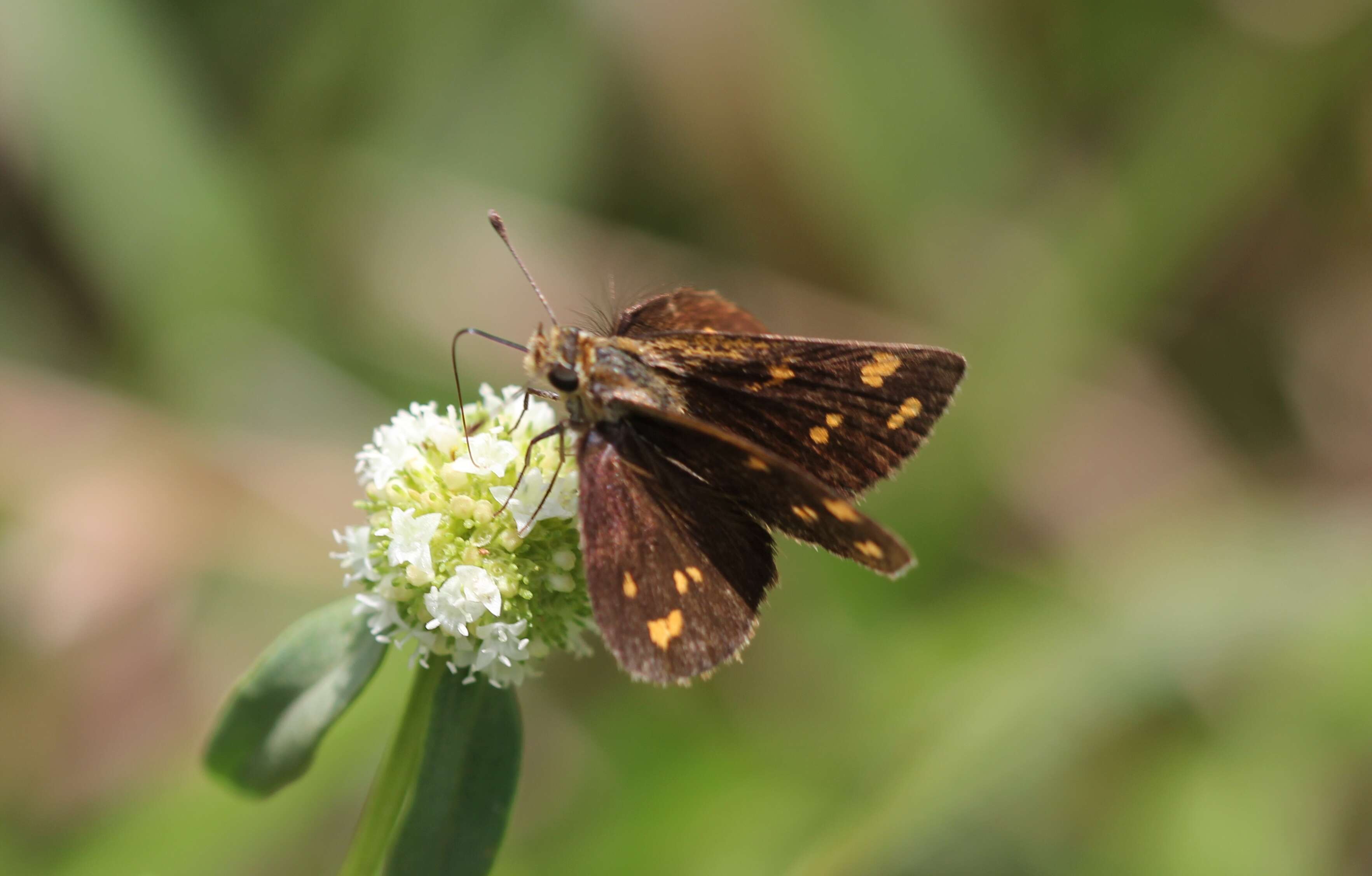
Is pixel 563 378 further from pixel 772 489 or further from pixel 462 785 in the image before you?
pixel 462 785

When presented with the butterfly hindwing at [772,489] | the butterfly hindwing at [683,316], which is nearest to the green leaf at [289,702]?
the butterfly hindwing at [772,489]

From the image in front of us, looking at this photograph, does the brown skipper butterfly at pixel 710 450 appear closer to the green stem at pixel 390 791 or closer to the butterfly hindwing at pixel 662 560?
the butterfly hindwing at pixel 662 560

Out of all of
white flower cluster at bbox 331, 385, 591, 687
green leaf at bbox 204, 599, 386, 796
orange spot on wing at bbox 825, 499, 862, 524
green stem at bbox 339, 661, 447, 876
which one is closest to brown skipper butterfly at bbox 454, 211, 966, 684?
orange spot on wing at bbox 825, 499, 862, 524

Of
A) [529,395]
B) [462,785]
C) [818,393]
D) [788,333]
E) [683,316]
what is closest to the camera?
[462,785]

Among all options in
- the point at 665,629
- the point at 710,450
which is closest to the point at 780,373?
the point at 710,450

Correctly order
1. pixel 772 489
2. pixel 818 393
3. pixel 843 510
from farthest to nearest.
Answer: pixel 818 393 → pixel 772 489 → pixel 843 510

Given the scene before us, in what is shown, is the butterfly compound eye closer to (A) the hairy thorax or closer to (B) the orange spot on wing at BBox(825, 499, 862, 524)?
(A) the hairy thorax

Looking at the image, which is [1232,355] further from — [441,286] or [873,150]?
[441,286]
